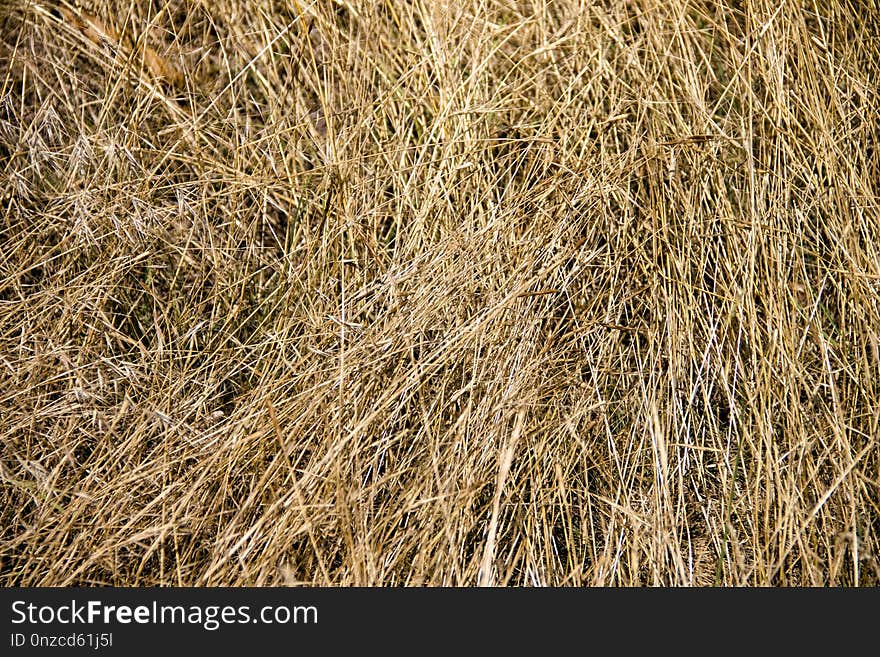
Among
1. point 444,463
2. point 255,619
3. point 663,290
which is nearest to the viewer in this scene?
point 255,619

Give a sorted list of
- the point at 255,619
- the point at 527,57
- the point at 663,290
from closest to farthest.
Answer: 1. the point at 255,619
2. the point at 663,290
3. the point at 527,57

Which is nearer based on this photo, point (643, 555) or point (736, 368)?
point (643, 555)

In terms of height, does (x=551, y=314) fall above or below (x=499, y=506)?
above

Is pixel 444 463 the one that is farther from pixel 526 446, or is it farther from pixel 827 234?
pixel 827 234

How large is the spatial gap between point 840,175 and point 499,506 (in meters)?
1.00

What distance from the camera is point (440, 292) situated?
5.10 feet

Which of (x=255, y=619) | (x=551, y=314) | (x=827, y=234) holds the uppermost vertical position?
(x=827, y=234)

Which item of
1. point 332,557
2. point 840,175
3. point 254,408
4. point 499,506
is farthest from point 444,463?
point 840,175

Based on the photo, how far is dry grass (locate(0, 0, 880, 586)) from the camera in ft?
4.60

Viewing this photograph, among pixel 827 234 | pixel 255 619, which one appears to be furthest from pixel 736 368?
pixel 255 619

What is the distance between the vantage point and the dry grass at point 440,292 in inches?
55.2

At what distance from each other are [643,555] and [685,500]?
0.46 ft

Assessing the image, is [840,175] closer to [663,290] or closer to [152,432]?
[663,290]

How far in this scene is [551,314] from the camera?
1532 millimetres
